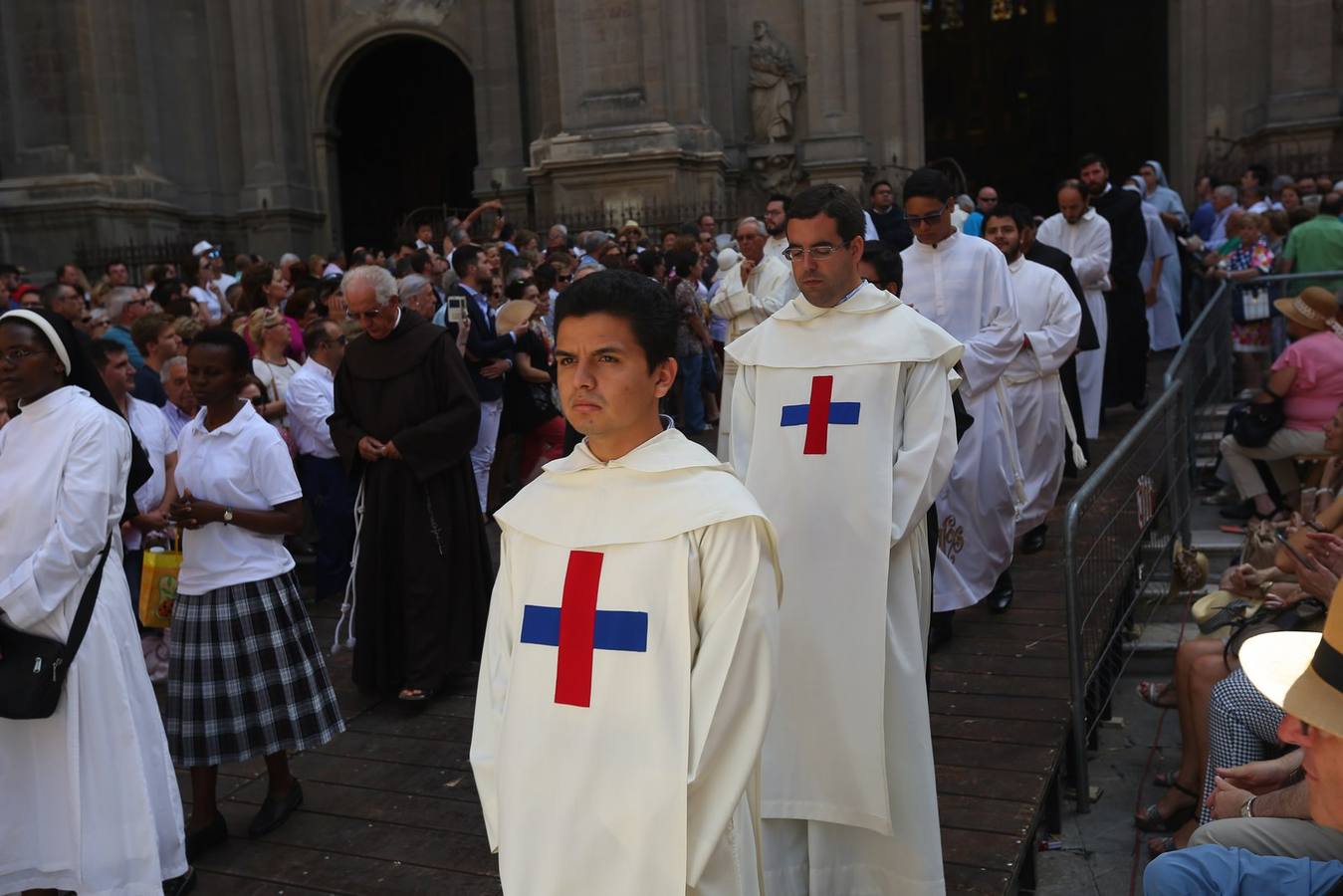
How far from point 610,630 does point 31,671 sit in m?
2.22

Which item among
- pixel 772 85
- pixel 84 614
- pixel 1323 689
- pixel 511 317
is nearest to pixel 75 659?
pixel 84 614

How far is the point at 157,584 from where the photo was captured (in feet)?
17.2

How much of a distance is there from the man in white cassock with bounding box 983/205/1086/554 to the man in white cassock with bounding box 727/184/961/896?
12.4 ft

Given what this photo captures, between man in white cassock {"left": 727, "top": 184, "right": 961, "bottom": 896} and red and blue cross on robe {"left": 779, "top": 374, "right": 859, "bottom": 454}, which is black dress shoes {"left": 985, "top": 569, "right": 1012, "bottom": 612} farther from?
red and blue cross on robe {"left": 779, "top": 374, "right": 859, "bottom": 454}

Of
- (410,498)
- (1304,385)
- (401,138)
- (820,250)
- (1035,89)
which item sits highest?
(1035,89)

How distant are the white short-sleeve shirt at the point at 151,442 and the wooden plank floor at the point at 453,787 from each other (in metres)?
1.32

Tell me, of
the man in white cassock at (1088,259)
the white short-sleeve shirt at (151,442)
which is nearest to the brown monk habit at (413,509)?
the white short-sleeve shirt at (151,442)

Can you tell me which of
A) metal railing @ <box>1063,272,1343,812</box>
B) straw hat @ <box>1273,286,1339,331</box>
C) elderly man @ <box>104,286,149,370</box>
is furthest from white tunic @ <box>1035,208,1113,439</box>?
elderly man @ <box>104,286,149,370</box>

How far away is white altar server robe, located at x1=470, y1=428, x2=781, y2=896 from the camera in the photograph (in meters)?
2.65

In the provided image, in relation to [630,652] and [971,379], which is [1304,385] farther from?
[630,652]

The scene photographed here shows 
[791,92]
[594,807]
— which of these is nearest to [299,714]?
[594,807]

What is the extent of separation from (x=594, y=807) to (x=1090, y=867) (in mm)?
2661

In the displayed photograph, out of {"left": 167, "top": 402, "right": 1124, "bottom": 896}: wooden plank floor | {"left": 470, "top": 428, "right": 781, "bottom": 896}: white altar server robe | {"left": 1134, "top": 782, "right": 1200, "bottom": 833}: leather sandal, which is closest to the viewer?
{"left": 470, "top": 428, "right": 781, "bottom": 896}: white altar server robe

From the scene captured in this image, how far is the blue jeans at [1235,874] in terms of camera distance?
246 cm
